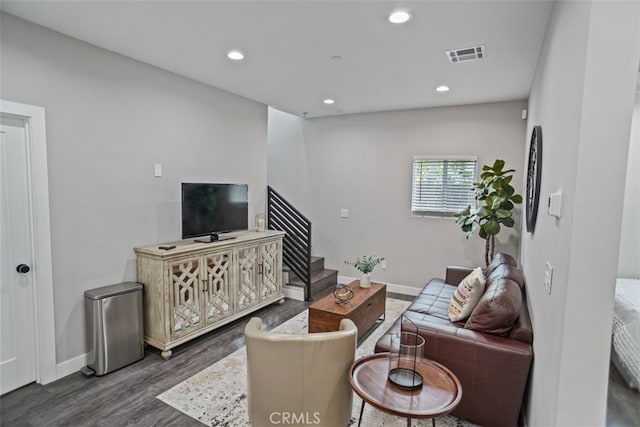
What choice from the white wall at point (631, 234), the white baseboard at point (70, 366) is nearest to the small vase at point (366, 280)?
the white wall at point (631, 234)

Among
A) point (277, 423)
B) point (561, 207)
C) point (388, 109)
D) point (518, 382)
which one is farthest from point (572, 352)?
point (388, 109)

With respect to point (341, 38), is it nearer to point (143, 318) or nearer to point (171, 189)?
point (171, 189)

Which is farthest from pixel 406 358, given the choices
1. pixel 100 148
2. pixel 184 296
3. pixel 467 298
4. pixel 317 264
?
pixel 317 264

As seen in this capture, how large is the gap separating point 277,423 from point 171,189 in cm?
262

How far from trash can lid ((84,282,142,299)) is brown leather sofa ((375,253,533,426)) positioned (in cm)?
217

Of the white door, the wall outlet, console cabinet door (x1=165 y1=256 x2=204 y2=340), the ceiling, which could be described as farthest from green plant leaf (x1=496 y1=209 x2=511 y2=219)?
the white door

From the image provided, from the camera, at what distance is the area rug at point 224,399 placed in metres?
2.29

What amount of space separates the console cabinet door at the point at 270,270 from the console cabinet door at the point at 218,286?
536mm

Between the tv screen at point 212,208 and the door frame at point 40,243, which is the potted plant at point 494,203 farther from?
the door frame at point 40,243

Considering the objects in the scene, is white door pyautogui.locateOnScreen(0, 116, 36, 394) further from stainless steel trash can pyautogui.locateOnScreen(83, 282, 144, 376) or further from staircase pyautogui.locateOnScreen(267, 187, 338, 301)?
staircase pyautogui.locateOnScreen(267, 187, 338, 301)

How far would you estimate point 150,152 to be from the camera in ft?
11.2

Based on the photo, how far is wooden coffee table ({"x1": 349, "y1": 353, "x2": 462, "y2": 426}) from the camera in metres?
1.62

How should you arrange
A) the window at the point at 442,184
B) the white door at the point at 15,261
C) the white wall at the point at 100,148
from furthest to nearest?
the window at the point at 442,184 < the white wall at the point at 100,148 < the white door at the point at 15,261

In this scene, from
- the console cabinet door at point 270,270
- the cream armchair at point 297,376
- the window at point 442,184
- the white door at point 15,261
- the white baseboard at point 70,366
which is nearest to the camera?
the cream armchair at point 297,376
